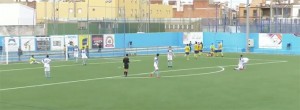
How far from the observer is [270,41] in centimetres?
6150

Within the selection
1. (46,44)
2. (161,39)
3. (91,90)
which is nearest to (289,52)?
(161,39)

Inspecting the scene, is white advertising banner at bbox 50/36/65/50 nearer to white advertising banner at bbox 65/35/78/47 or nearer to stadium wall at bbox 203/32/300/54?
white advertising banner at bbox 65/35/78/47

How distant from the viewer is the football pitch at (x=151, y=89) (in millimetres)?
21464

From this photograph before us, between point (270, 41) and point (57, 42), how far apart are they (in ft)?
85.2

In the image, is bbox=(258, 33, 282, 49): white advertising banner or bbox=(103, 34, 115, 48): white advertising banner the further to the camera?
bbox=(258, 33, 282, 49): white advertising banner

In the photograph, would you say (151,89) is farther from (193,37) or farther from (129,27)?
(129,27)

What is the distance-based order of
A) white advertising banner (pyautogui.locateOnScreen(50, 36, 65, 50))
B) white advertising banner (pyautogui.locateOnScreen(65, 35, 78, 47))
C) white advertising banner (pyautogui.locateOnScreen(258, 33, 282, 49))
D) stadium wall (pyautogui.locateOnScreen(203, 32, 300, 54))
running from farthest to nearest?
white advertising banner (pyautogui.locateOnScreen(258, 33, 282, 49)), stadium wall (pyautogui.locateOnScreen(203, 32, 300, 54)), white advertising banner (pyautogui.locateOnScreen(65, 35, 78, 47)), white advertising banner (pyautogui.locateOnScreen(50, 36, 65, 50))

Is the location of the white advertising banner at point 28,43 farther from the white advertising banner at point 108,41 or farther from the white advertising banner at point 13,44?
the white advertising banner at point 108,41

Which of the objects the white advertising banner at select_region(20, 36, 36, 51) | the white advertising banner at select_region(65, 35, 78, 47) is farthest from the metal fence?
the white advertising banner at select_region(20, 36, 36, 51)

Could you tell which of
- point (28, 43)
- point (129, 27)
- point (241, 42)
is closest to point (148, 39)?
point (129, 27)

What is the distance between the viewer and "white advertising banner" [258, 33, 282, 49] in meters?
60.6

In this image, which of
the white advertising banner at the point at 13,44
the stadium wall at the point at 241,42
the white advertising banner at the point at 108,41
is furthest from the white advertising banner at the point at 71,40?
the stadium wall at the point at 241,42

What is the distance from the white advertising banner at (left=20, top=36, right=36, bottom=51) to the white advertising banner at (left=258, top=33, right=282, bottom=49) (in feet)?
92.2

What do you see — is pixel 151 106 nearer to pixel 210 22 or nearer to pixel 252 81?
pixel 252 81
